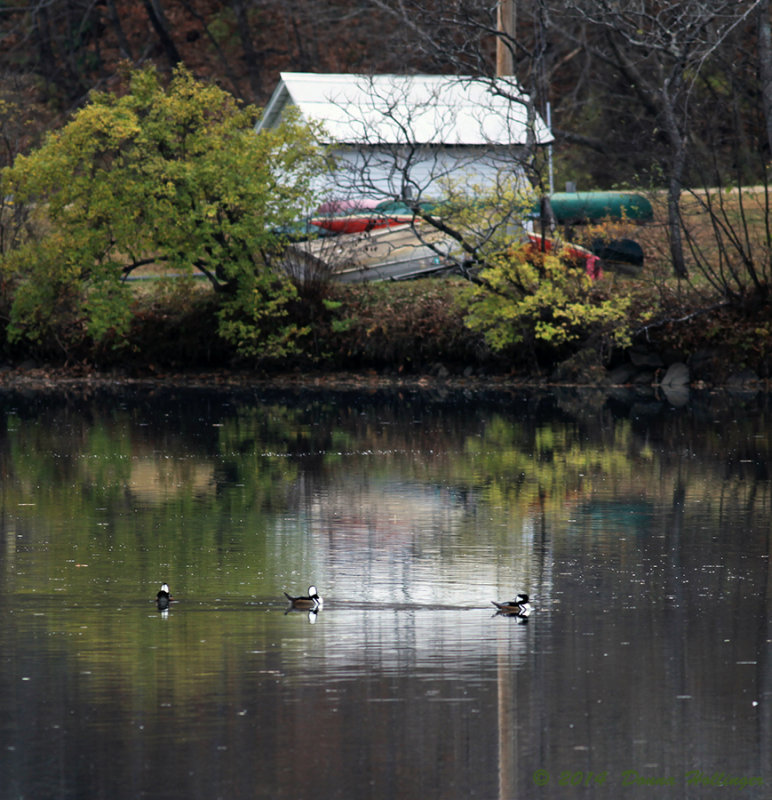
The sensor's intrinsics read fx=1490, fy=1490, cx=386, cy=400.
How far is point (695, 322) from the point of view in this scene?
29547 millimetres

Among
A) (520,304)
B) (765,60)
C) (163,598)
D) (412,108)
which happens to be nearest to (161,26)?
(412,108)

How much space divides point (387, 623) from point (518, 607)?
947 mm

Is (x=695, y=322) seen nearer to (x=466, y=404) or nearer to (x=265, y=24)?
(x=466, y=404)

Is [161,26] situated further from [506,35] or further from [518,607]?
[518,607]

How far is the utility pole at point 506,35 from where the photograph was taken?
1312 inches

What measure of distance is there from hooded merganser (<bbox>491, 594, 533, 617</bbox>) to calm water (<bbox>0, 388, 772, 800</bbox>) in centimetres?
12

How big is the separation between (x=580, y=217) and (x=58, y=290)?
1146cm

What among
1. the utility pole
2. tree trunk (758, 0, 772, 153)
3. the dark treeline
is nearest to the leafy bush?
the utility pole

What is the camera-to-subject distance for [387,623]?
10.5 metres

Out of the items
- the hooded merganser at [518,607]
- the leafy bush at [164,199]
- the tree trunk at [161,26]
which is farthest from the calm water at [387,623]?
the tree trunk at [161,26]

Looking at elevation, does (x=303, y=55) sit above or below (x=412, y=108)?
above

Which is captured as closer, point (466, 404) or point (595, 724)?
point (595, 724)

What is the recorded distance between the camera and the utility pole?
109ft

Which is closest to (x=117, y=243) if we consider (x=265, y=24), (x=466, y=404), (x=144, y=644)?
(x=466, y=404)
